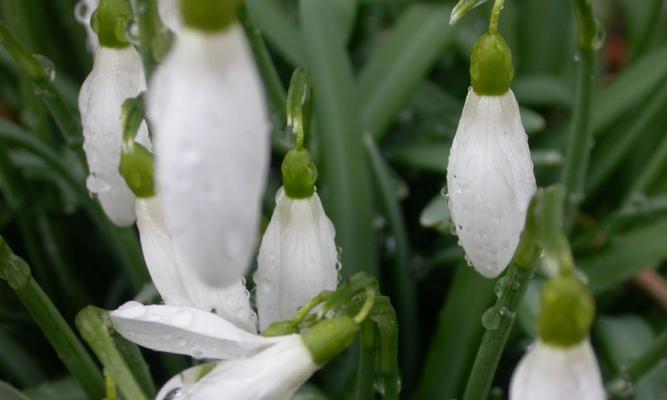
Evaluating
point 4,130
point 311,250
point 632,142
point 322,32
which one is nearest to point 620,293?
point 632,142

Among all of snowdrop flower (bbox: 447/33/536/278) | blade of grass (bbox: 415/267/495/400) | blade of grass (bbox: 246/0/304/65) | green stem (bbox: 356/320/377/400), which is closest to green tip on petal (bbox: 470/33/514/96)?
snowdrop flower (bbox: 447/33/536/278)

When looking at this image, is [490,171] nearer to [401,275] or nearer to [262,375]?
[262,375]

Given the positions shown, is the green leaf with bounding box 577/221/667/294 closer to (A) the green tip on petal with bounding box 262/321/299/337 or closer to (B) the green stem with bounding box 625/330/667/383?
(B) the green stem with bounding box 625/330/667/383

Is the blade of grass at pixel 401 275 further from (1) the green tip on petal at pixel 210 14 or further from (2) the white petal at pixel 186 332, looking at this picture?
(1) the green tip on petal at pixel 210 14

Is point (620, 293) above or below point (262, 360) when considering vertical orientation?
below

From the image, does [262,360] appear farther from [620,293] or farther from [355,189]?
[620,293]
